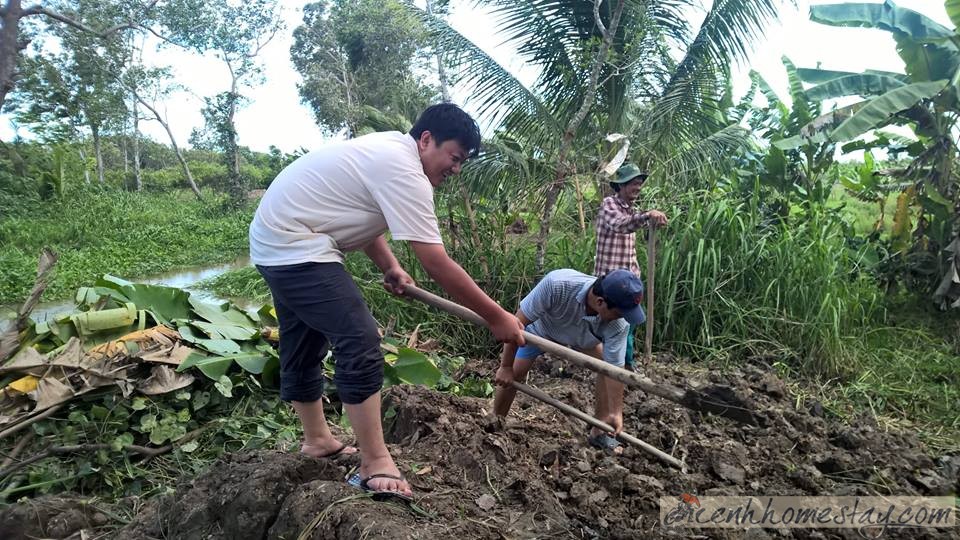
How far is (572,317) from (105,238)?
44.3 ft

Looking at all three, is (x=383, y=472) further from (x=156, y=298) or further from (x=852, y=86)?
(x=852, y=86)

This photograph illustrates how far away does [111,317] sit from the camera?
367 cm

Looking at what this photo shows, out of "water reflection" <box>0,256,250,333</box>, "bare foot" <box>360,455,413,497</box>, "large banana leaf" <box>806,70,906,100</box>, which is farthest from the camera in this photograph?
"water reflection" <box>0,256,250,333</box>

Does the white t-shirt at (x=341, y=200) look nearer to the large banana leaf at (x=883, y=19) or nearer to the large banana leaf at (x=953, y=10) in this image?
the large banana leaf at (x=953, y=10)

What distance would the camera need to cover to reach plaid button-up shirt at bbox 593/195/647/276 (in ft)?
13.3

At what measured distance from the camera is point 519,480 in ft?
8.32

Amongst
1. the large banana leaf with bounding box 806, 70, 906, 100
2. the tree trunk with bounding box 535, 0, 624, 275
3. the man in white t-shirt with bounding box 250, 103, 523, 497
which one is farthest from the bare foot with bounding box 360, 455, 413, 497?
the large banana leaf with bounding box 806, 70, 906, 100

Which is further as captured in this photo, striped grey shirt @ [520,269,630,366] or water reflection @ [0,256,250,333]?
water reflection @ [0,256,250,333]

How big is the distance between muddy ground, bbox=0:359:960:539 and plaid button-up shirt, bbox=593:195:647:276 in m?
0.97

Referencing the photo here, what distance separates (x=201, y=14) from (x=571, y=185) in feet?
60.3

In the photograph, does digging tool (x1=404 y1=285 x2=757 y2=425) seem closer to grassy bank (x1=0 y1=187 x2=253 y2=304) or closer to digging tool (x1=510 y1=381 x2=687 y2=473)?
digging tool (x1=510 y1=381 x2=687 y2=473)

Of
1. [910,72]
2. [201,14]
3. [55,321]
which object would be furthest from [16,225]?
[910,72]

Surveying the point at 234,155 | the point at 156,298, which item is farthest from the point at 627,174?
the point at 234,155

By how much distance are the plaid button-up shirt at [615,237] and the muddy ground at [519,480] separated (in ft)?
3.18
